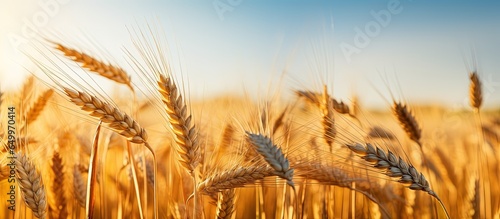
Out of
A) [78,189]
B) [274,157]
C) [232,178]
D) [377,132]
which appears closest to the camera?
[274,157]

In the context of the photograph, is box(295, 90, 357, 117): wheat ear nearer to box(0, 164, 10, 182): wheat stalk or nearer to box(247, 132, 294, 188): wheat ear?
box(247, 132, 294, 188): wheat ear

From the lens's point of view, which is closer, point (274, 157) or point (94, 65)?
point (274, 157)

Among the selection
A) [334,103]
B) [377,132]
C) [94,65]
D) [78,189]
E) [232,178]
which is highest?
[94,65]

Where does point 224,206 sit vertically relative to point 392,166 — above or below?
below

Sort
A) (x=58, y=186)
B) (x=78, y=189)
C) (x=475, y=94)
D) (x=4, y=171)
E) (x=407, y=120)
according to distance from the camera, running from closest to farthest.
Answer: (x=4, y=171), (x=58, y=186), (x=78, y=189), (x=407, y=120), (x=475, y=94)

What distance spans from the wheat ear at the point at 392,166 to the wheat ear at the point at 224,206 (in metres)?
0.50

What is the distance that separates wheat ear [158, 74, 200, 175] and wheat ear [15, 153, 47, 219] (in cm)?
51

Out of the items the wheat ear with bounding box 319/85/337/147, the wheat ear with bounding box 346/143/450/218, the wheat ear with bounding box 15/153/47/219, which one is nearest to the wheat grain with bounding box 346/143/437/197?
the wheat ear with bounding box 346/143/450/218

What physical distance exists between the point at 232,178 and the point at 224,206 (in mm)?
136

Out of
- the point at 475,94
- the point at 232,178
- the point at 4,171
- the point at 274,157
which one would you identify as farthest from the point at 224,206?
the point at 475,94

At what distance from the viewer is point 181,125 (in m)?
1.50

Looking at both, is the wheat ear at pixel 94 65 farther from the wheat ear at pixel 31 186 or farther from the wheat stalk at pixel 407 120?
the wheat stalk at pixel 407 120

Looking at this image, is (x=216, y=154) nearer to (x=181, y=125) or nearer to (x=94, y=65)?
(x=181, y=125)

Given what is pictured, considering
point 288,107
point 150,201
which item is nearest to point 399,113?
point 288,107
